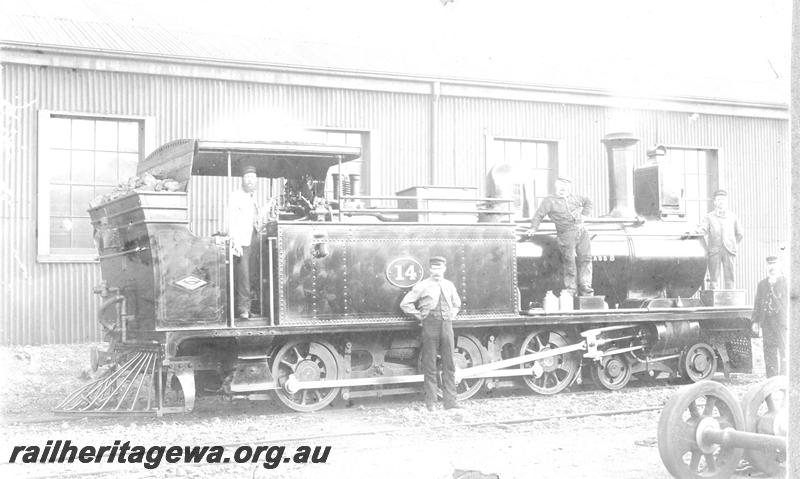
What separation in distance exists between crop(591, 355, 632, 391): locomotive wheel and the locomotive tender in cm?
3

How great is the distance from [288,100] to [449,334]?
6335 millimetres

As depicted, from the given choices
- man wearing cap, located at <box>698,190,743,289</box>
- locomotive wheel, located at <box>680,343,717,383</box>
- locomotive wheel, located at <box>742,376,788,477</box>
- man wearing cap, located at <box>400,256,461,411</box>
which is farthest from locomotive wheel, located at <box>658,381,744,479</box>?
man wearing cap, located at <box>698,190,743,289</box>

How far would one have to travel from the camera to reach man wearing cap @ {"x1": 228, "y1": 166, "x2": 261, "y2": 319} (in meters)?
8.44

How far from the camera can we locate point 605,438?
286 inches

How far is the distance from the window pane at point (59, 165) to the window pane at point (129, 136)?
0.79 m

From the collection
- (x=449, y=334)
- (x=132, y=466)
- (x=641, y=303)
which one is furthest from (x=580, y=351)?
(x=132, y=466)

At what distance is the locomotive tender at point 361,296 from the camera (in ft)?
26.9

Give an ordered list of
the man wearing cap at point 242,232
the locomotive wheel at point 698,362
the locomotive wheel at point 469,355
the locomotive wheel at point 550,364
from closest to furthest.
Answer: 1. the man wearing cap at point 242,232
2. the locomotive wheel at point 469,355
3. the locomotive wheel at point 550,364
4. the locomotive wheel at point 698,362

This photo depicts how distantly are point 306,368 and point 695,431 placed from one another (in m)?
4.63

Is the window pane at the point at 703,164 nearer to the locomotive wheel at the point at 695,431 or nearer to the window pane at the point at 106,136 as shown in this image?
the window pane at the point at 106,136

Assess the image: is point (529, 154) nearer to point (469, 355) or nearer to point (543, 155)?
point (543, 155)

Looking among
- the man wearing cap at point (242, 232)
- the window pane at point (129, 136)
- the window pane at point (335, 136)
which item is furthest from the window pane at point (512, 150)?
the man wearing cap at point (242, 232)

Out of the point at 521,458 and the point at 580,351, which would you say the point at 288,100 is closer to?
the point at 580,351

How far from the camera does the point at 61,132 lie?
12766 millimetres
